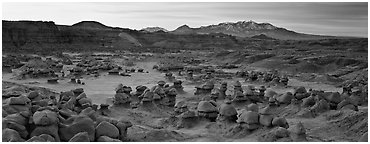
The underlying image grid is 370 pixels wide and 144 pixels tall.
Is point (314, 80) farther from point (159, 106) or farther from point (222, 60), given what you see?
point (222, 60)

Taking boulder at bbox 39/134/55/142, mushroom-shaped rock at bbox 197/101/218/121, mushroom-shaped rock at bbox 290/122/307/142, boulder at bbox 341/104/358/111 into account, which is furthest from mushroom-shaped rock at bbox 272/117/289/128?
boulder at bbox 39/134/55/142

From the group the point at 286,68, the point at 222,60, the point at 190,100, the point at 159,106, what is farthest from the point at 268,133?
the point at 222,60

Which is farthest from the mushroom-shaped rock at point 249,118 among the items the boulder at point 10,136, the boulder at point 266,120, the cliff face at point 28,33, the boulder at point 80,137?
the cliff face at point 28,33

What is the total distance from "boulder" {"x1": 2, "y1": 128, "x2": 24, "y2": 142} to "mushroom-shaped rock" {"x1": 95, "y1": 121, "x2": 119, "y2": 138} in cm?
140

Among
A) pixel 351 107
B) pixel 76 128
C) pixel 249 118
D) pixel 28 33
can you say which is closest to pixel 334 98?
pixel 351 107

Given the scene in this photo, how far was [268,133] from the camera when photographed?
9195 millimetres

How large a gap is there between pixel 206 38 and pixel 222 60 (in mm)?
51090

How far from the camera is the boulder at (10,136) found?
7.10 meters

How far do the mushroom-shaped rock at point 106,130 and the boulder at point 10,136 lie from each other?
1399mm

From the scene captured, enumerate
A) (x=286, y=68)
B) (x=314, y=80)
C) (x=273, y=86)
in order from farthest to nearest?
(x=286, y=68) < (x=314, y=80) < (x=273, y=86)

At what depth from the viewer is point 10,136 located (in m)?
7.15

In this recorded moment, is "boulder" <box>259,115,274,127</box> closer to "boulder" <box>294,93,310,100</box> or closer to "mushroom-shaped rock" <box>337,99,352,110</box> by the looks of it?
"mushroom-shaped rock" <box>337,99,352,110</box>

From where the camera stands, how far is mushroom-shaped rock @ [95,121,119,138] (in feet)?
26.4

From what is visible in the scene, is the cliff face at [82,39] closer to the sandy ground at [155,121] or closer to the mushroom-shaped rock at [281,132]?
the sandy ground at [155,121]
